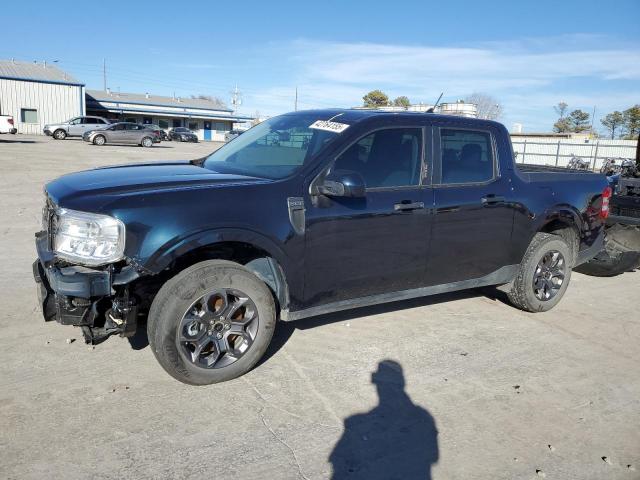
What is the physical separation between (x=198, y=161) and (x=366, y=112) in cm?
170

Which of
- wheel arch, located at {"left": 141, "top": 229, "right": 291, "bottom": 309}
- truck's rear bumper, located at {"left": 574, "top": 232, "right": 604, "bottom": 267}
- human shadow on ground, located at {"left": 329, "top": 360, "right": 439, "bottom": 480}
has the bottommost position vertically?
human shadow on ground, located at {"left": 329, "top": 360, "right": 439, "bottom": 480}

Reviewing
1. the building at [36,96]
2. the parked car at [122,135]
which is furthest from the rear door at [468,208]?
the building at [36,96]

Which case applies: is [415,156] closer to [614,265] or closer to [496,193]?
[496,193]

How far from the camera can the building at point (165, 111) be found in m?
57.0

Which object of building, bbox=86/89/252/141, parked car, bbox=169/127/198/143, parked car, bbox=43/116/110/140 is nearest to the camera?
parked car, bbox=43/116/110/140

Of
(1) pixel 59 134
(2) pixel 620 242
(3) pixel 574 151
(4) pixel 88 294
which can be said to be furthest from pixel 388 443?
(1) pixel 59 134

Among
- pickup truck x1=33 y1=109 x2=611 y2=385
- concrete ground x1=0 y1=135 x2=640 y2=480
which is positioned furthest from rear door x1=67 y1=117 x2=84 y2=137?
pickup truck x1=33 y1=109 x2=611 y2=385

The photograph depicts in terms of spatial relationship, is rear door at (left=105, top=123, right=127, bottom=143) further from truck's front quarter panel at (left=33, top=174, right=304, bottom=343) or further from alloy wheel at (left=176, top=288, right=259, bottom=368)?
alloy wheel at (left=176, top=288, right=259, bottom=368)

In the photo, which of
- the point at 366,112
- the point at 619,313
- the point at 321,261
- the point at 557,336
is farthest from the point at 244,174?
the point at 619,313

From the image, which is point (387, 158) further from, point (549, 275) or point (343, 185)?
point (549, 275)

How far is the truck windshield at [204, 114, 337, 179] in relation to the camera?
4051 mm

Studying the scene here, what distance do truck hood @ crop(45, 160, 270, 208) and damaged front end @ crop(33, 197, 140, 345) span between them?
0.22 meters

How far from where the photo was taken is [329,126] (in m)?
4.23

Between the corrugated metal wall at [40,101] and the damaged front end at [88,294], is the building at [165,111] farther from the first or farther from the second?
the damaged front end at [88,294]
